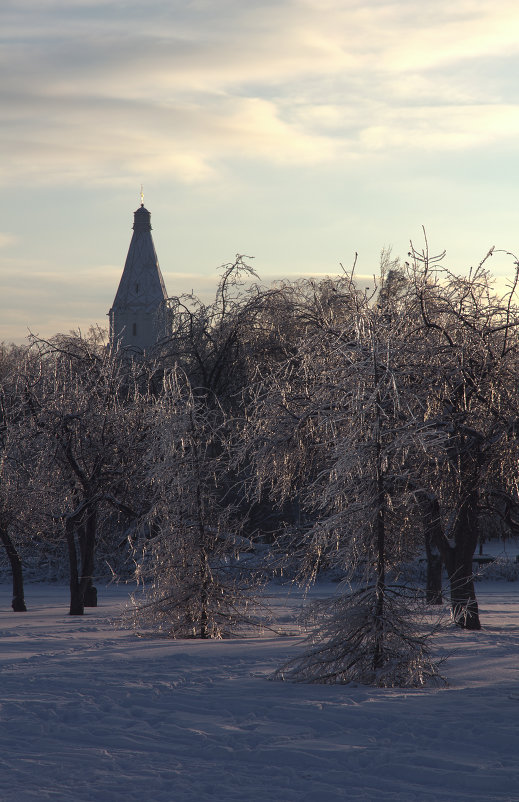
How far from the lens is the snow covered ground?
21.0 feet

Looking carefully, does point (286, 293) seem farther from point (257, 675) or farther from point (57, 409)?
point (257, 675)

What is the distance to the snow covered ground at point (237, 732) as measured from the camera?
21.0 ft

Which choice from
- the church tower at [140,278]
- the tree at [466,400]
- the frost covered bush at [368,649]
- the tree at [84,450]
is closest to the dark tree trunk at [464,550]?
the tree at [466,400]

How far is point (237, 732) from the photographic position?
8.01 metres

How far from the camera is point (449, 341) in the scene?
14367mm

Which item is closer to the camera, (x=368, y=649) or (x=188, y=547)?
(x=368, y=649)

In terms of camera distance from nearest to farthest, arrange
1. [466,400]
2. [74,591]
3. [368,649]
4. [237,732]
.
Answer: [237,732], [368,649], [466,400], [74,591]

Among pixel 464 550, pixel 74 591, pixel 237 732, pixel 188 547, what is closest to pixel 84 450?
pixel 74 591

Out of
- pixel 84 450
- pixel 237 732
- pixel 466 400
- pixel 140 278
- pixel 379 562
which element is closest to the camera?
pixel 237 732

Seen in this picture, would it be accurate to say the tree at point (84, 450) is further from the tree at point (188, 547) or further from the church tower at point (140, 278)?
the church tower at point (140, 278)

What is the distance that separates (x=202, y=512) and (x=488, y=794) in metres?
8.96

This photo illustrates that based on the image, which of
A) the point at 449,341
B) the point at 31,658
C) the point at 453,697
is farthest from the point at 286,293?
the point at 453,697

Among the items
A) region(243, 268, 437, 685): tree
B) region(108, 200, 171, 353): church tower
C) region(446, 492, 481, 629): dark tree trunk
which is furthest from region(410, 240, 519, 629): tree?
region(108, 200, 171, 353): church tower

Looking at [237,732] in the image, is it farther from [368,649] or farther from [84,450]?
[84,450]
